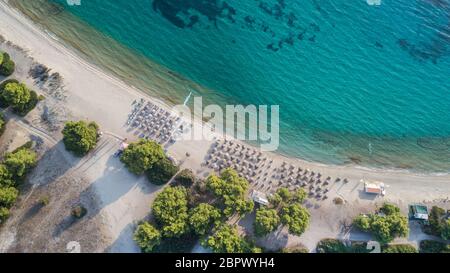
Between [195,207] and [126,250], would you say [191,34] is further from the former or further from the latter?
[126,250]

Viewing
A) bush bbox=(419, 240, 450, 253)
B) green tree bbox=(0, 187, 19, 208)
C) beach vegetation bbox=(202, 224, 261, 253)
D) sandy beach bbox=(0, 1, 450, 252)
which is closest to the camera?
green tree bbox=(0, 187, 19, 208)

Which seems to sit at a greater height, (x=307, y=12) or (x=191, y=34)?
(x=307, y=12)

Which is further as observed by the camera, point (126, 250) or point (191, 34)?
point (191, 34)

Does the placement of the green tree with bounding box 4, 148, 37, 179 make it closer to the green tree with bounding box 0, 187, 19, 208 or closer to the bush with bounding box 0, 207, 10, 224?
the green tree with bounding box 0, 187, 19, 208

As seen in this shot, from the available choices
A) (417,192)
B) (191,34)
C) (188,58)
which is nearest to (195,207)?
(188,58)

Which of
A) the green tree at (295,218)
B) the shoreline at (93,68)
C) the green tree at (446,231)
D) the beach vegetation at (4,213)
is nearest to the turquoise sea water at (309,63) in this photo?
the shoreline at (93,68)

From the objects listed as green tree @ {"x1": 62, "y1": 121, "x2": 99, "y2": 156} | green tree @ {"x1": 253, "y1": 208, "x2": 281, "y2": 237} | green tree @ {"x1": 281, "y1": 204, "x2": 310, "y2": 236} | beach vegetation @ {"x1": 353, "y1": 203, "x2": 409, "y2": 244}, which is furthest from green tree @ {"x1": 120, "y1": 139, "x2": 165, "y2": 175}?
beach vegetation @ {"x1": 353, "y1": 203, "x2": 409, "y2": 244}

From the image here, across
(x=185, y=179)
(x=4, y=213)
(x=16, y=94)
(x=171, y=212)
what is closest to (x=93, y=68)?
(x=16, y=94)
